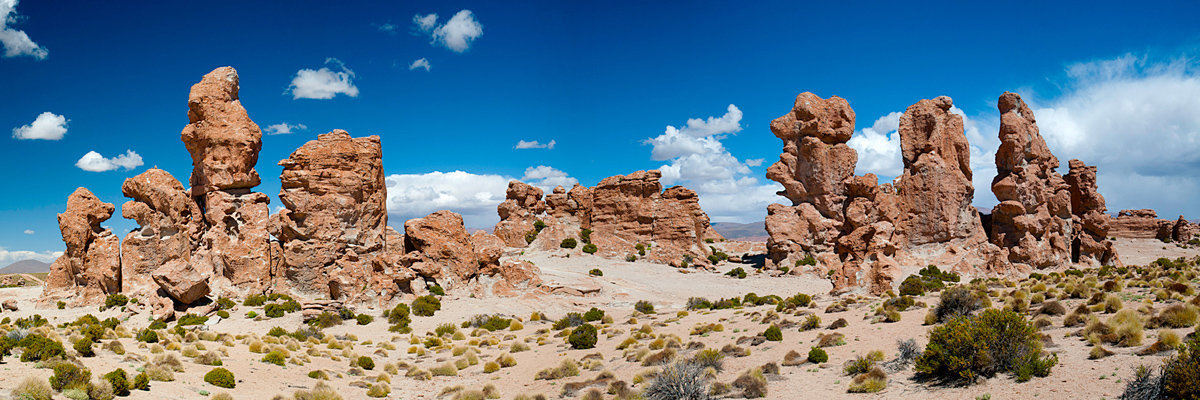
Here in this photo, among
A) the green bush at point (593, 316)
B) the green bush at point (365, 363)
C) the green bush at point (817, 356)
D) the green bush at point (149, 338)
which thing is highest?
the green bush at point (149, 338)

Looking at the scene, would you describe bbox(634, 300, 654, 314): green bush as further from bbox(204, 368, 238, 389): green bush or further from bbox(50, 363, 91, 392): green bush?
bbox(50, 363, 91, 392): green bush

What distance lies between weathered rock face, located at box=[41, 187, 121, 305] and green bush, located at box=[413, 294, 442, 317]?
13.0 meters

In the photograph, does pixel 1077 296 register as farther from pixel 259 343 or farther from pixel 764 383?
pixel 259 343

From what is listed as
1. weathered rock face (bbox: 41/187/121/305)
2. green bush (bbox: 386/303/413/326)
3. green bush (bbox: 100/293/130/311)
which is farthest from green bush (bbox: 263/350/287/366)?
weathered rock face (bbox: 41/187/121/305)

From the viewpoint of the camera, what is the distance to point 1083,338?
12.7 metres

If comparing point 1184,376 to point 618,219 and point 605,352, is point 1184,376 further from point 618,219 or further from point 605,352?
point 618,219

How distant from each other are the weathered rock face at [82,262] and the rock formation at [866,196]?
3537cm

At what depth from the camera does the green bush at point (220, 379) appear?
46.4ft

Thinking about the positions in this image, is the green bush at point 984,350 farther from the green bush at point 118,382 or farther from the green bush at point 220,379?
the green bush at point 220,379

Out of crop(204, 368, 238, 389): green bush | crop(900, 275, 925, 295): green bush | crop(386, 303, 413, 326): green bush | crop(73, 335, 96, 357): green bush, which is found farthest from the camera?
crop(386, 303, 413, 326): green bush

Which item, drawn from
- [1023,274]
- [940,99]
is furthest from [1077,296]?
[940,99]

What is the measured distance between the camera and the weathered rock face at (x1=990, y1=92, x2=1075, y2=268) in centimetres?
3809

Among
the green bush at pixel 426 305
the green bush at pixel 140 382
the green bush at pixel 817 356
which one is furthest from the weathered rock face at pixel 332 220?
the green bush at pixel 817 356

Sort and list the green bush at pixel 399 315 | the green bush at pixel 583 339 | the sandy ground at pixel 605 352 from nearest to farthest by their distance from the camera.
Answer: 1. the sandy ground at pixel 605 352
2. the green bush at pixel 583 339
3. the green bush at pixel 399 315
